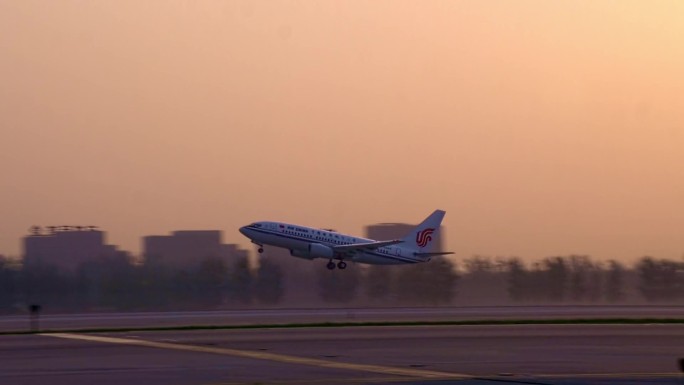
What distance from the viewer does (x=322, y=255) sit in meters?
65.8

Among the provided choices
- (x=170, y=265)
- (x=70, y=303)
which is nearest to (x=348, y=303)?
(x=170, y=265)

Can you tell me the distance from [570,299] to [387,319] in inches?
1081

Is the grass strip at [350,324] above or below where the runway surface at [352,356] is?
above

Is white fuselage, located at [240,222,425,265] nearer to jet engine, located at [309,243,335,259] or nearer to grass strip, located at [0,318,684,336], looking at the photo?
jet engine, located at [309,243,335,259]

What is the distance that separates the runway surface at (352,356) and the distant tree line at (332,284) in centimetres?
2710

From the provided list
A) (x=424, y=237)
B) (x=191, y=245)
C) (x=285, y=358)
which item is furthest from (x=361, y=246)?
(x=285, y=358)

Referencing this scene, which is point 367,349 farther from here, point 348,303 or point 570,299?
point 570,299

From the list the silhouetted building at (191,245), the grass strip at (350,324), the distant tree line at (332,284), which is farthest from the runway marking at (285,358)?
the silhouetted building at (191,245)

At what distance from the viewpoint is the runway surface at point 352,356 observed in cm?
2103

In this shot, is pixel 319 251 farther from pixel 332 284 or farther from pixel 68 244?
pixel 68 244

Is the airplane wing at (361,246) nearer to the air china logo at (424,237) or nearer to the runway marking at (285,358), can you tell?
the air china logo at (424,237)

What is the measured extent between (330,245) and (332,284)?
→ 8.50ft

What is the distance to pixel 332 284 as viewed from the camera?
216ft

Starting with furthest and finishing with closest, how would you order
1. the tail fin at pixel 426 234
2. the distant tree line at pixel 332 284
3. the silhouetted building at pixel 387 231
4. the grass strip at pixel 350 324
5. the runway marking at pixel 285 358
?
1. the silhouetted building at pixel 387 231
2. the tail fin at pixel 426 234
3. the distant tree line at pixel 332 284
4. the grass strip at pixel 350 324
5. the runway marking at pixel 285 358
